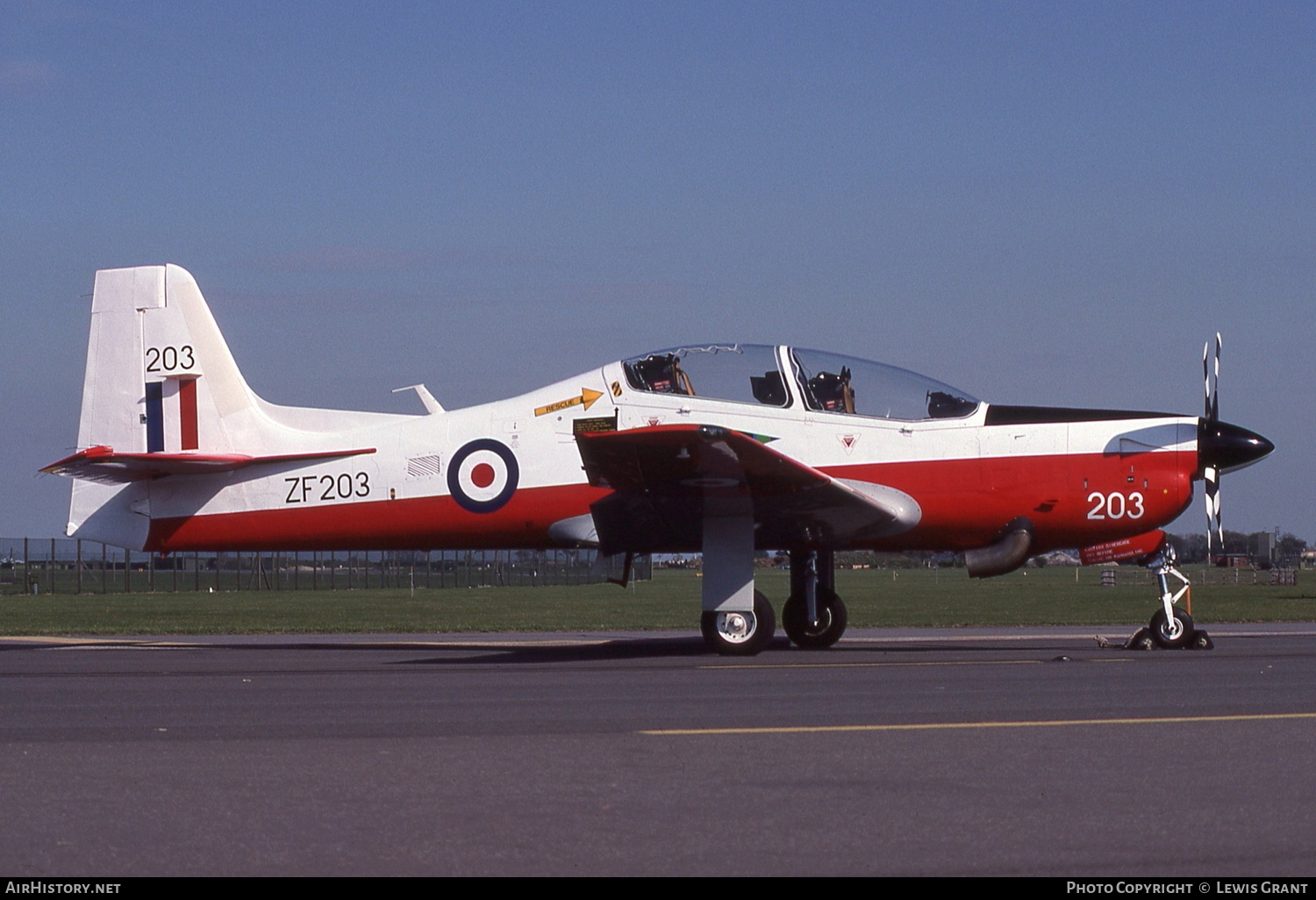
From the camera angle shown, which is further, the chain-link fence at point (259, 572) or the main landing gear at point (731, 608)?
the chain-link fence at point (259, 572)

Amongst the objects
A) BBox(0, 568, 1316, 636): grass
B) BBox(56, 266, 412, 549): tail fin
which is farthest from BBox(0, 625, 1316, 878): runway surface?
BBox(0, 568, 1316, 636): grass

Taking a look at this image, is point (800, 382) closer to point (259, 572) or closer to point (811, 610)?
point (811, 610)

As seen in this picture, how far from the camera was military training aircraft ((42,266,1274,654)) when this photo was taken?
1394cm

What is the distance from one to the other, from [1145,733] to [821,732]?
1655mm

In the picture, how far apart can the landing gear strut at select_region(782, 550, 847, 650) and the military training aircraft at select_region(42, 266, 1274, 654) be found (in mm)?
23

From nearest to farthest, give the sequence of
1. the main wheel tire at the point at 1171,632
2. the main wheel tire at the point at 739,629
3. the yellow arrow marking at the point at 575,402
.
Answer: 1. the main wheel tire at the point at 1171,632
2. the main wheel tire at the point at 739,629
3. the yellow arrow marking at the point at 575,402

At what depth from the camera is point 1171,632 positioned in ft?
45.1

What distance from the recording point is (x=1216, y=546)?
14.6 metres

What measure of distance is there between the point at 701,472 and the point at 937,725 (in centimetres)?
609

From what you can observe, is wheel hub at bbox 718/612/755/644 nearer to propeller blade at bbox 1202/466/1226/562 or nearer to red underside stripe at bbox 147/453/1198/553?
red underside stripe at bbox 147/453/1198/553

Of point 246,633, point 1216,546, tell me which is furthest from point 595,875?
point 246,633

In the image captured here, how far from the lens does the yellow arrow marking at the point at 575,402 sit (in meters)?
14.9

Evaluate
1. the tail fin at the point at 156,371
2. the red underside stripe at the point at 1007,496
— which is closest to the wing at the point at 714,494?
the red underside stripe at the point at 1007,496

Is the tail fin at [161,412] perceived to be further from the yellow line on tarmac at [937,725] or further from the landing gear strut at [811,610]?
the yellow line on tarmac at [937,725]
